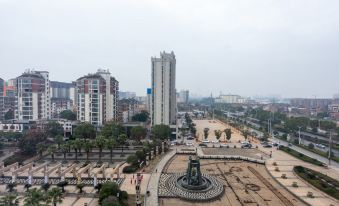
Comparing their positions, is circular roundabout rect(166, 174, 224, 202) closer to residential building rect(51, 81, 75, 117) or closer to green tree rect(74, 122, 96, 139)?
green tree rect(74, 122, 96, 139)

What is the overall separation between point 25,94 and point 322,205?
258 ft

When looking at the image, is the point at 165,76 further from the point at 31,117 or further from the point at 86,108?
the point at 31,117

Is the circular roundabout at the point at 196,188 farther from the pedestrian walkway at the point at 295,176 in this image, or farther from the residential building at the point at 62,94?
the residential building at the point at 62,94

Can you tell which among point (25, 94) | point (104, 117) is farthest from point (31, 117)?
point (104, 117)

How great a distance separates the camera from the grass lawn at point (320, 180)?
33991 millimetres

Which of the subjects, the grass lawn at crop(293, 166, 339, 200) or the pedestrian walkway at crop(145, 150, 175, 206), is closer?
the pedestrian walkway at crop(145, 150, 175, 206)

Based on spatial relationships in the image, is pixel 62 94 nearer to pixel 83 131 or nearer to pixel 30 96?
pixel 30 96

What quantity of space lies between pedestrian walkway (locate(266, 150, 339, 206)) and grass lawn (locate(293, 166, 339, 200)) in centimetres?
67

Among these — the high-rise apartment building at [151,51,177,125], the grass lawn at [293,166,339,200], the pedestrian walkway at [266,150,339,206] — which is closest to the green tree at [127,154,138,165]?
the pedestrian walkway at [266,150,339,206]

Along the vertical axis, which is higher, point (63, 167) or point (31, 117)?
point (31, 117)

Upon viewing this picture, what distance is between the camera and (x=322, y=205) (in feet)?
98.9

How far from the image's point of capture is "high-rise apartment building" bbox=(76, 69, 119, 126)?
241 feet

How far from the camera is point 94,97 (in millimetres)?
73812

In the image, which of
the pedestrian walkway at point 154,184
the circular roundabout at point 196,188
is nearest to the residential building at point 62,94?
the pedestrian walkway at point 154,184
